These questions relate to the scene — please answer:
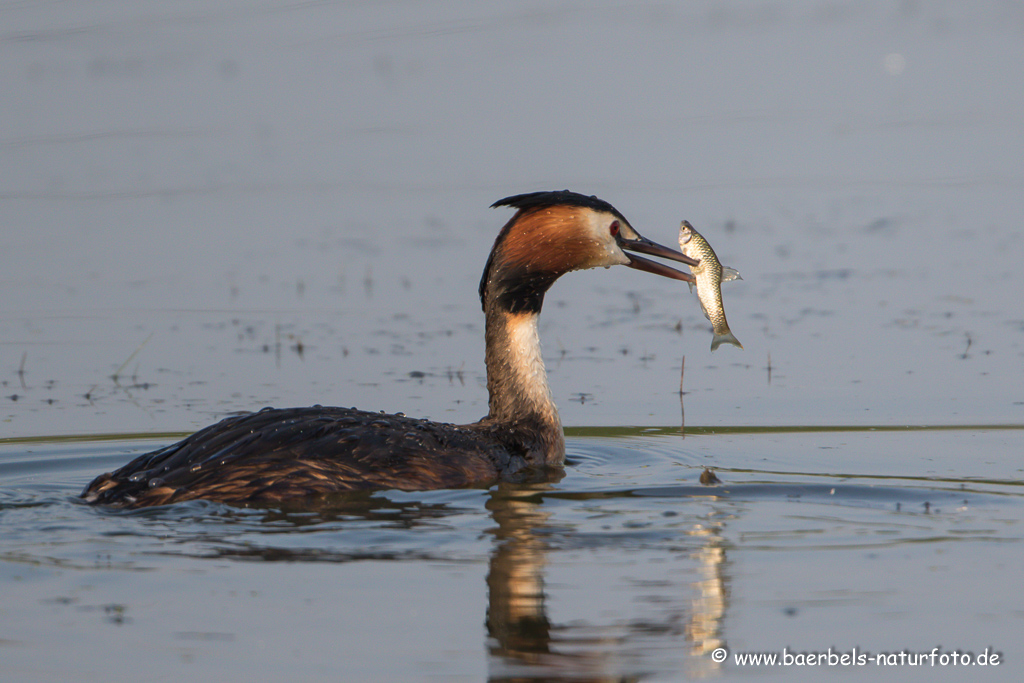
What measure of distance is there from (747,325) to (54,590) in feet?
23.7

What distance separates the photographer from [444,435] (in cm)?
772

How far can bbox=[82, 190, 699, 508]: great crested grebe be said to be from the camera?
6961 mm

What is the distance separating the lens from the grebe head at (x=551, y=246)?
848 centimetres

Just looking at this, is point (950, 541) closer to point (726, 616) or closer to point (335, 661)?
point (726, 616)

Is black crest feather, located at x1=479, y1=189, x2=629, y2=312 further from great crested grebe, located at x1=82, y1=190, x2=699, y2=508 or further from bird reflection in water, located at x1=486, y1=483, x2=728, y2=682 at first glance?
bird reflection in water, located at x1=486, y1=483, x2=728, y2=682

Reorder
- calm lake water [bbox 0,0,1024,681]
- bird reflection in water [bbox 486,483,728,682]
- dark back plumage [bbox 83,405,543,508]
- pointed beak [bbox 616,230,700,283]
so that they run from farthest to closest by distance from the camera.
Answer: pointed beak [bbox 616,230,700,283], dark back plumage [bbox 83,405,543,508], calm lake water [bbox 0,0,1024,681], bird reflection in water [bbox 486,483,728,682]

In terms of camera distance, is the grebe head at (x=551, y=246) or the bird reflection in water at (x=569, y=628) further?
the grebe head at (x=551, y=246)

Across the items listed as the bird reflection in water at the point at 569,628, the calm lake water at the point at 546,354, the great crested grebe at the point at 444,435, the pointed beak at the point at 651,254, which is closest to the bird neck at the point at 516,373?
the great crested grebe at the point at 444,435

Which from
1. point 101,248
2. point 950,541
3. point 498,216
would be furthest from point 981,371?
point 101,248

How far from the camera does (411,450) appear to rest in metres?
7.42

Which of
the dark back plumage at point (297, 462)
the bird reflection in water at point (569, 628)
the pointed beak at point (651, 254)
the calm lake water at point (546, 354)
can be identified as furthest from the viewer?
the pointed beak at point (651, 254)

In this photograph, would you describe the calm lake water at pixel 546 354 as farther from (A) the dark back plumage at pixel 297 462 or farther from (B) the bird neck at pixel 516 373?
(B) the bird neck at pixel 516 373

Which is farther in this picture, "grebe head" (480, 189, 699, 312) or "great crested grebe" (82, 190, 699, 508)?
"grebe head" (480, 189, 699, 312)

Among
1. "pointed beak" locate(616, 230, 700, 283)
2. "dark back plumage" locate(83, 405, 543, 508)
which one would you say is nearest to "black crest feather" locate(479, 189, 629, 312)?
"pointed beak" locate(616, 230, 700, 283)
